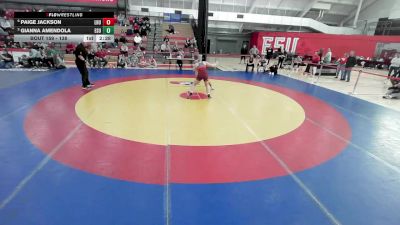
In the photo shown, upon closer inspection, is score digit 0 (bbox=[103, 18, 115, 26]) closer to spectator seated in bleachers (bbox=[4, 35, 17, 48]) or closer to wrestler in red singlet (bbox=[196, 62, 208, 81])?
wrestler in red singlet (bbox=[196, 62, 208, 81])

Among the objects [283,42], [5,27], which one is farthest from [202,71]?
[283,42]

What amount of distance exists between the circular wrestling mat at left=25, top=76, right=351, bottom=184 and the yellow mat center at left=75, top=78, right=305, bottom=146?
0.02 m

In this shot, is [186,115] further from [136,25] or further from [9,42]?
[136,25]

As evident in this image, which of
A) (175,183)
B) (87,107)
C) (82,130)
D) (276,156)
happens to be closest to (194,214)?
(175,183)

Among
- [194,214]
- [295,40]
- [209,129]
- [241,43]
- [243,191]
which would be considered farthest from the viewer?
[241,43]

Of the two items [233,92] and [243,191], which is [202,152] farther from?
[233,92]

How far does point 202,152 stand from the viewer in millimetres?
4824

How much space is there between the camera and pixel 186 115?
22.5ft

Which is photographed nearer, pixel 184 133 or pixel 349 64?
pixel 184 133

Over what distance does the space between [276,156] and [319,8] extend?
31743 mm

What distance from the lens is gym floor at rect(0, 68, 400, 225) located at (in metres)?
3.23

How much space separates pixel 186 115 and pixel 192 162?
2.56m

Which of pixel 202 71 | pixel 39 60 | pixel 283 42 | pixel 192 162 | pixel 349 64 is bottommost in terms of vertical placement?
pixel 192 162
